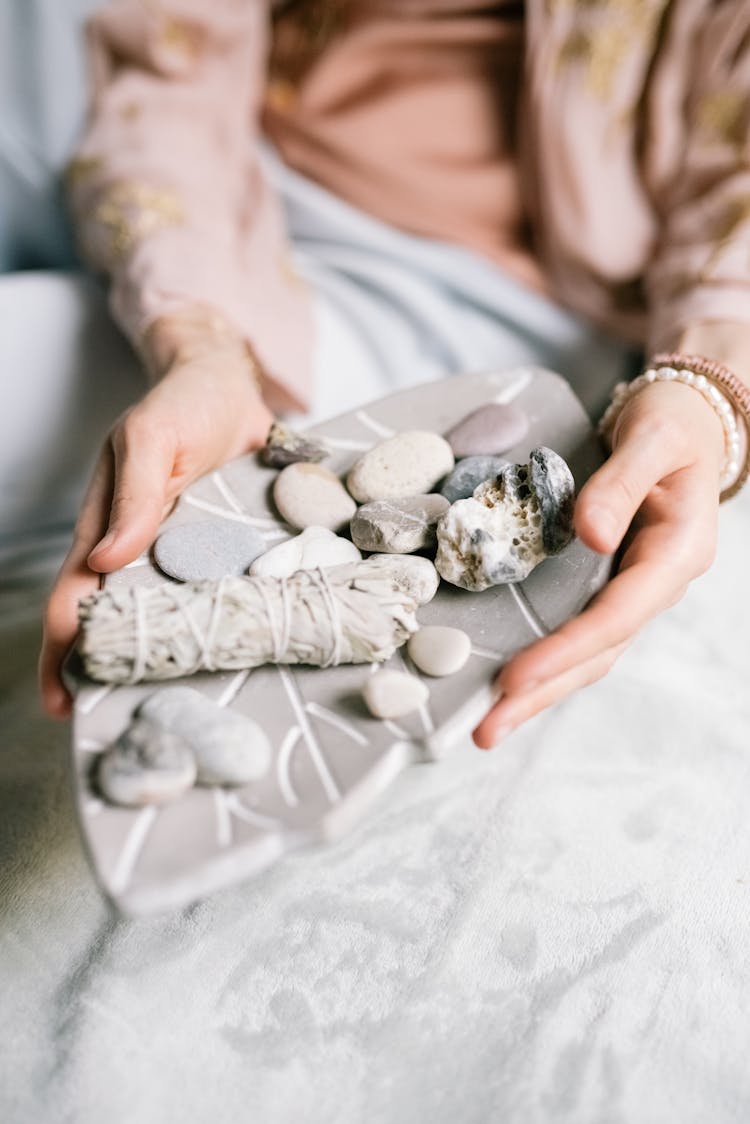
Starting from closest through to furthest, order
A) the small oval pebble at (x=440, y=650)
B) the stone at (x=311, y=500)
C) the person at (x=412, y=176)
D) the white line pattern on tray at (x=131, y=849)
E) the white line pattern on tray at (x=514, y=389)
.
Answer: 1. the white line pattern on tray at (x=131, y=849)
2. the small oval pebble at (x=440, y=650)
3. the stone at (x=311, y=500)
4. the white line pattern on tray at (x=514, y=389)
5. the person at (x=412, y=176)

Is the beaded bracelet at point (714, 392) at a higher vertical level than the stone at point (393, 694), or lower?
higher

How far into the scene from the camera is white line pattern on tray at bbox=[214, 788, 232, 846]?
463 millimetres

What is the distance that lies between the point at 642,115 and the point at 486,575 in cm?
63

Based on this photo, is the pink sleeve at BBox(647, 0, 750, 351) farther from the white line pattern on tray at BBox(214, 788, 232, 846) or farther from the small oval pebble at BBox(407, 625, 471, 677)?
the white line pattern on tray at BBox(214, 788, 232, 846)

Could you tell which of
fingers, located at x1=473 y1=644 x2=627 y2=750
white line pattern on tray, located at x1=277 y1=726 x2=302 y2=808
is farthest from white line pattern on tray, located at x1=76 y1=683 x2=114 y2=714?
fingers, located at x1=473 y1=644 x2=627 y2=750

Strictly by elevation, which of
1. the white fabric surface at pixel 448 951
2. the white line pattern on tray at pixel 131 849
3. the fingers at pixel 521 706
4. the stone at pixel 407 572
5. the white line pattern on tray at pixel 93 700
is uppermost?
the stone at pixel 407 572

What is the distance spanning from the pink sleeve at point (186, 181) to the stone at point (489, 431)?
10.1 inches

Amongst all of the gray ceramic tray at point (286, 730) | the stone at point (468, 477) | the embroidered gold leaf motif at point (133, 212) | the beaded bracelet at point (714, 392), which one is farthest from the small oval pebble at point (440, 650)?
the embroidered gold leaf motif at point (133, 212)

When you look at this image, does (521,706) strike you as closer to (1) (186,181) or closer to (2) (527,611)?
(2) (527,611)

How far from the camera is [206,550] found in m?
0.62

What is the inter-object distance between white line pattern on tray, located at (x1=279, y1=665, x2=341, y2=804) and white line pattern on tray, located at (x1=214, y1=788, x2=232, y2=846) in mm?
51

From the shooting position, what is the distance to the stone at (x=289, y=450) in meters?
0.70

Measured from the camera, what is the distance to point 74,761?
19.8 inches

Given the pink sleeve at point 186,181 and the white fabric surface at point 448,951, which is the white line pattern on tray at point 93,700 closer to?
the white fabric surface at point 448,951
